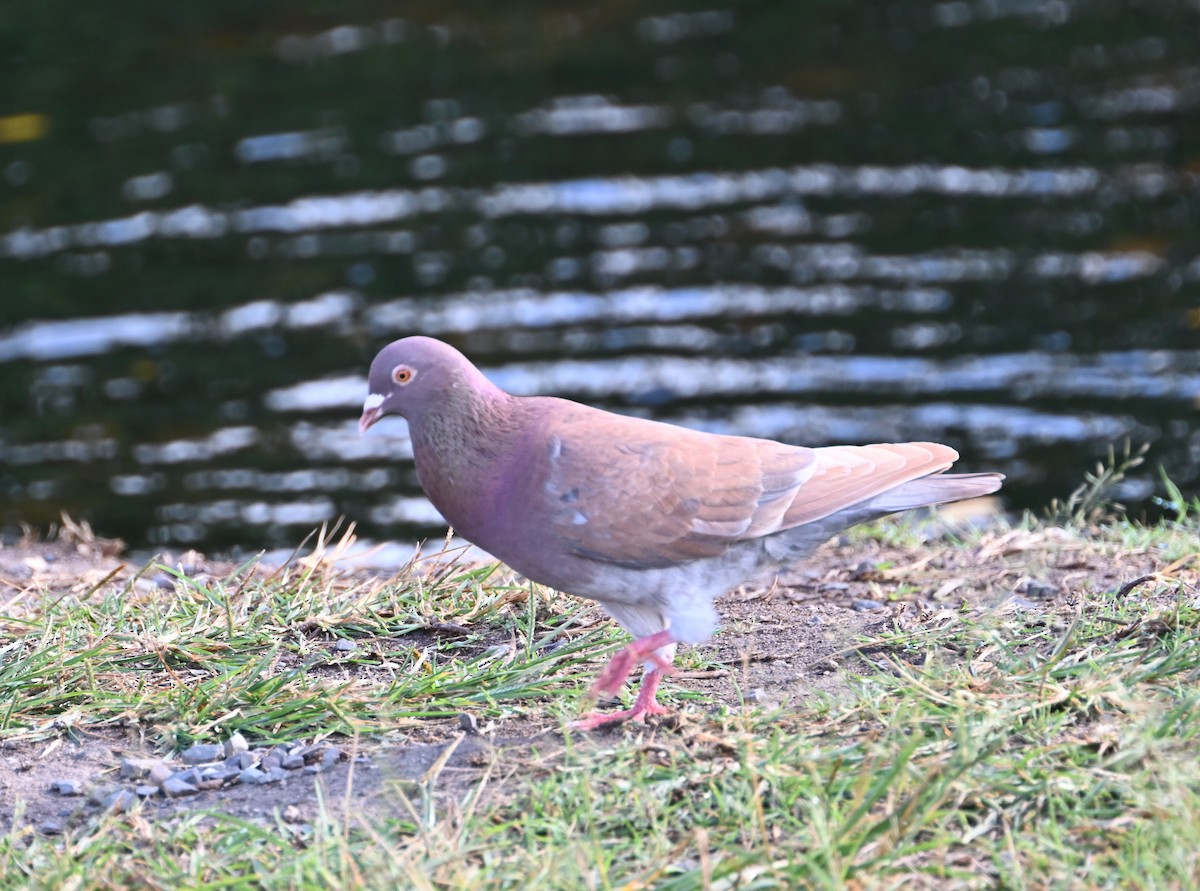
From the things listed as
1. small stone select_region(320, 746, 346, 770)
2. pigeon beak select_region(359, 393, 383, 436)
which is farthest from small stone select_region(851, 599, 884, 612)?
small stone select_region(320, 746, 346, 770)

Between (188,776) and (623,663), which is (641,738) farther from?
(188,776)

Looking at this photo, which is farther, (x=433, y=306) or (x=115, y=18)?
(x=115, y=18)

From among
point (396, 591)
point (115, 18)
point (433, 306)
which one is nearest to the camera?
point (396, 591)

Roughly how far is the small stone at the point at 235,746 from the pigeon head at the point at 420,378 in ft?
3.14

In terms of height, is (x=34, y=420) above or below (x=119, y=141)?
below

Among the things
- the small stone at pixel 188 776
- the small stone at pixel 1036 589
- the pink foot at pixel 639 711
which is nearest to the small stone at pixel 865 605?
the small stone at pixel 1036 589

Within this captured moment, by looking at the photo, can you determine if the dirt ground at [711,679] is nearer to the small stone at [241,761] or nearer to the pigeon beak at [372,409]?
the small stone at [241,761]

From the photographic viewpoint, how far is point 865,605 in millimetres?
4734

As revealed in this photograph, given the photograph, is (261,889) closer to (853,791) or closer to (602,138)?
(853,791)

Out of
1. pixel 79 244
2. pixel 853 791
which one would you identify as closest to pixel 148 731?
pixel 853 791

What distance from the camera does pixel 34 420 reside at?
949 cm

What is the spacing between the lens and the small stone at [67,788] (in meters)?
3.67

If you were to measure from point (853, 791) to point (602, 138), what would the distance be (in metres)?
10.3

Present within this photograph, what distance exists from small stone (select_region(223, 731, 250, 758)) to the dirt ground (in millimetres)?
146
